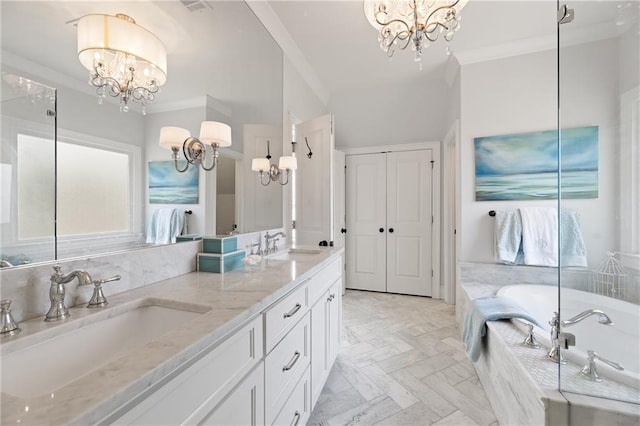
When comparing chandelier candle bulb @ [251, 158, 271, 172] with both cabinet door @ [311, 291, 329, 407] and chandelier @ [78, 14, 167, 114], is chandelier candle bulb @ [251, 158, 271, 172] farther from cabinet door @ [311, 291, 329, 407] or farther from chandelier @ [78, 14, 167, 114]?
cabinet door @ [311, 291, 329, 407]

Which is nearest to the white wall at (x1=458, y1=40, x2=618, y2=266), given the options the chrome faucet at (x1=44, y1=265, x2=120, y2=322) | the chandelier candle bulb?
the chandelier candle bulb

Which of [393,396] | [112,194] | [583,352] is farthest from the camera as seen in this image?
[393,396]

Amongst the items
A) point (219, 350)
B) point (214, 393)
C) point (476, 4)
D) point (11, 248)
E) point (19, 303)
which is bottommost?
point (214, 393)

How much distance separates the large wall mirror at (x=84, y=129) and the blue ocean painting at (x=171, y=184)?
0.10 feet

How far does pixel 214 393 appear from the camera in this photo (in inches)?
28.5

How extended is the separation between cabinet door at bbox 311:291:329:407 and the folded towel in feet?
3.25

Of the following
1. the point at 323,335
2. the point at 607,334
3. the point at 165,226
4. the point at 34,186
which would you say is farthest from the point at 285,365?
the point at 607,334

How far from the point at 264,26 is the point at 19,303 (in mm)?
2299

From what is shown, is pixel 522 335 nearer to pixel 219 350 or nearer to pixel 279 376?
pixel 279 376

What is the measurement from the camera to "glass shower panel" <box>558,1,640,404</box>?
1309 mm

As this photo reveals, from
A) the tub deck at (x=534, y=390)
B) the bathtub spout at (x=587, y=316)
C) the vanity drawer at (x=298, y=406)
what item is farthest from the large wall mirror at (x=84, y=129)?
the bathtub spout at (x=587, y=316)

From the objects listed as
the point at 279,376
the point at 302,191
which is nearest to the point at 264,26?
the point at 302,191

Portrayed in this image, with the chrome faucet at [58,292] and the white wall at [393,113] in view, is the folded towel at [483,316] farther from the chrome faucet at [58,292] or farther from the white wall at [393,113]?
the white wall at [393,113]

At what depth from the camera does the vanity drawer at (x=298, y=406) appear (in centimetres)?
118
